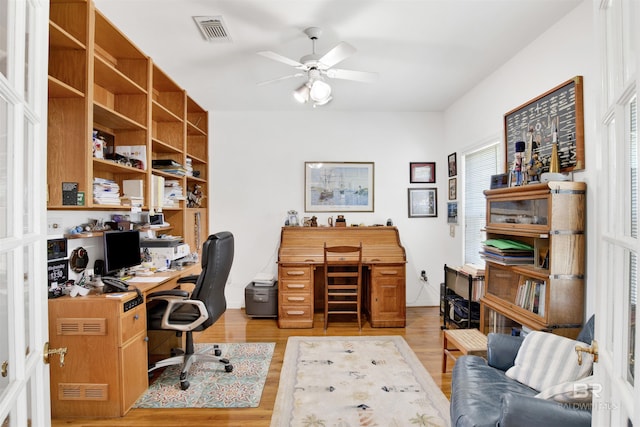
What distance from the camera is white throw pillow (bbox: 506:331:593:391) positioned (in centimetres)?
156

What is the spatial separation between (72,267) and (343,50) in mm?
2478

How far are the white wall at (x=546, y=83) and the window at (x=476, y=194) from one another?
0.18 m

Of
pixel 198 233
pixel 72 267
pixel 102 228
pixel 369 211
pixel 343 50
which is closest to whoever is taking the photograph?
pixel 343 50

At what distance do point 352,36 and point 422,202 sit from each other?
8.55 feet

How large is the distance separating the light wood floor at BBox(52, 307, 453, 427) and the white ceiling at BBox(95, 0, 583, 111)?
2.64 metres

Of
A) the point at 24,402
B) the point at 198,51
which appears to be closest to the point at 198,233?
the point at 198,51

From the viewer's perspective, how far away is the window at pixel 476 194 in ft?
11.2

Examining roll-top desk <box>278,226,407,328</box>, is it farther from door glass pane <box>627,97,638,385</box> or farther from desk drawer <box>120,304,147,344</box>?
door glass pane <box>627,97,638,385</box>

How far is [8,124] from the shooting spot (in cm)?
72

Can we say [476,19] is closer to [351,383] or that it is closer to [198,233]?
[351,383]

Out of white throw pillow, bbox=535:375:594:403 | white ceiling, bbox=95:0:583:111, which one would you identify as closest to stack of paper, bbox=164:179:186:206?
white ceiling, bbox=95:0:583:111

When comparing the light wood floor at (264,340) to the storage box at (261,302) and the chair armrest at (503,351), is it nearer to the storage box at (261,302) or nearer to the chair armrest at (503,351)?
the storage box at (261,302)

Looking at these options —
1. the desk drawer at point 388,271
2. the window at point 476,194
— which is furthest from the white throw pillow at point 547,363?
the desk drawer at point 388,271

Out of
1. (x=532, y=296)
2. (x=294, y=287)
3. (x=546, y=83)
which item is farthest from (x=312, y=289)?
(x=546, y=83)
